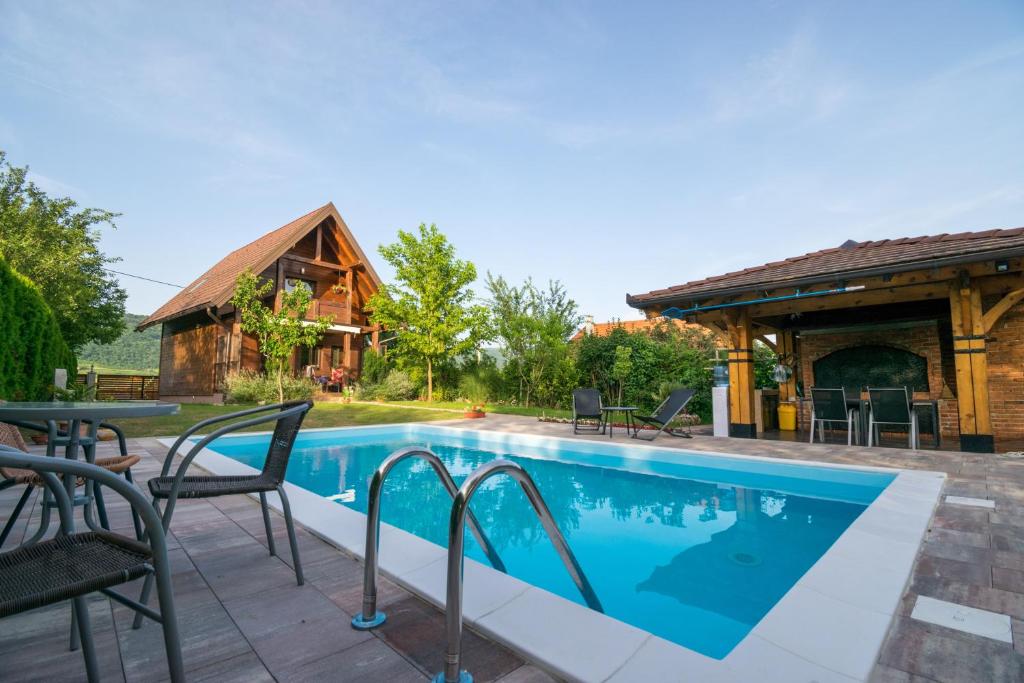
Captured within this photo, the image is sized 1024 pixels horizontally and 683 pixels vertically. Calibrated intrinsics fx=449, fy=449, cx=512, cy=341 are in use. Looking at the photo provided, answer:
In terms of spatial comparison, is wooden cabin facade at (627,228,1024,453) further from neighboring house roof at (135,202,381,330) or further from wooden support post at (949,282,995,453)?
neighboring house roof at (135,202,381,330)

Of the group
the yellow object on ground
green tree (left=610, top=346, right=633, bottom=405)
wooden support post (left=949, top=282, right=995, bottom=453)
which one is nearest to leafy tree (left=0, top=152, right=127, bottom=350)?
green tree (left=610, top=346, right=633, bottom=405)

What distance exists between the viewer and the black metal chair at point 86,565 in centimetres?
102

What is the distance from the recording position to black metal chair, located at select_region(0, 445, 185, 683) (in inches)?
40.1

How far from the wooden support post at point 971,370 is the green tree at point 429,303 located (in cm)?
1367

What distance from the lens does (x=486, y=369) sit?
1742 cm

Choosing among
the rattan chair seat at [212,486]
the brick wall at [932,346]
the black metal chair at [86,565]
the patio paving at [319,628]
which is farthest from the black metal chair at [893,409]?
the black metal chair at [86,565]

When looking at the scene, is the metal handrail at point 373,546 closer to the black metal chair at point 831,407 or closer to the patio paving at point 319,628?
the patio paving at point 319,628

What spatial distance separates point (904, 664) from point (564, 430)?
7.93 metres

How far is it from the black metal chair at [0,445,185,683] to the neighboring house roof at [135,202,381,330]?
51.8 feet

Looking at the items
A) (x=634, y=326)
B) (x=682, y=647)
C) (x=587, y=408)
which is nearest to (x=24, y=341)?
(x=587, y=408)

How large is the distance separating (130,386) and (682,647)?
29035 mm

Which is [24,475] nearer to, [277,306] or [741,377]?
[741,377]

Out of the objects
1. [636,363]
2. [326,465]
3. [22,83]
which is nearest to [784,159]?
[636,363]

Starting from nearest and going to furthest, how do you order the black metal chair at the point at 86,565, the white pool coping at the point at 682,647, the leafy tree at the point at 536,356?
the black metal chair at the point at 86,565, the white pool coping at the point at 682,647, the leafy tree at the point at 536,356
